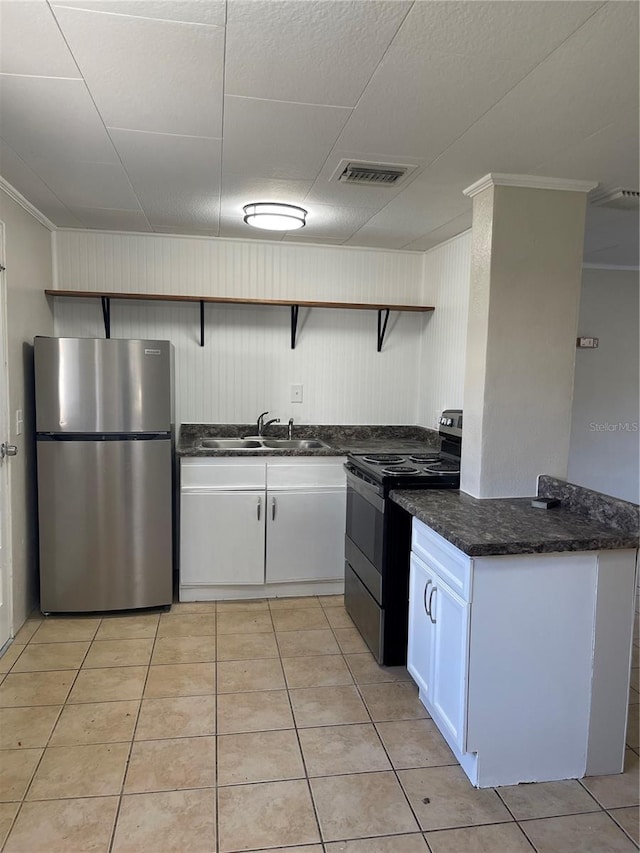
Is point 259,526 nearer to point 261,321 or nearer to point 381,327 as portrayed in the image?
point 261,321

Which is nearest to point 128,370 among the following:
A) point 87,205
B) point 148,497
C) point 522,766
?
point 148,497

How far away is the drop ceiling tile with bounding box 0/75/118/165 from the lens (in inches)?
67.0

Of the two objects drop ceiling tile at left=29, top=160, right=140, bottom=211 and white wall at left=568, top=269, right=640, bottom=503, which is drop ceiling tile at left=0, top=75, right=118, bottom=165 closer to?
drop ceiling tile at left=29, top=160, right=140, bottom=211

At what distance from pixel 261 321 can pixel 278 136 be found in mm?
1873

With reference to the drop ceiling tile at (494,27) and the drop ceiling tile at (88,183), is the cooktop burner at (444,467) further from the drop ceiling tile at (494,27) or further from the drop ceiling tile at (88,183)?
the drop ceiling tile at (88,183)

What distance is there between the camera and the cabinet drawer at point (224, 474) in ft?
10.7

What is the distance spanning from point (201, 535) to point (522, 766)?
204 centimetres

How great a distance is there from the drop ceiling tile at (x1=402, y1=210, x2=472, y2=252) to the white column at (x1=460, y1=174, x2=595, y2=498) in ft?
1.88

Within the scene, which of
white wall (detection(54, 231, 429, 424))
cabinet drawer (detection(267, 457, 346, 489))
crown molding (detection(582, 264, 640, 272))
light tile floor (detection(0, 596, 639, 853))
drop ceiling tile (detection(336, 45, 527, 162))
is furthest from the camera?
crown molding (detection(582, 264, 640, 272))

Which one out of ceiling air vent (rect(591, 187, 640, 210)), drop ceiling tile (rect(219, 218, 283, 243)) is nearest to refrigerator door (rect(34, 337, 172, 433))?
drop ceiling tile (rect(219, 218, 283, 243))

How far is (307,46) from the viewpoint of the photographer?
1451mm

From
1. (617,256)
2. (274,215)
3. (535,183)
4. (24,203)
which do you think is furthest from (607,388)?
(24,203)

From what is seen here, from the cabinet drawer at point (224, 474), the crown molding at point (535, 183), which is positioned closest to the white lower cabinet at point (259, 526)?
the cabinet drawer at point (224, 474)

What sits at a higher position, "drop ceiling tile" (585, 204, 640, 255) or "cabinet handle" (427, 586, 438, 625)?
"drop ceiling tile" (585, 204, 640, 255)
